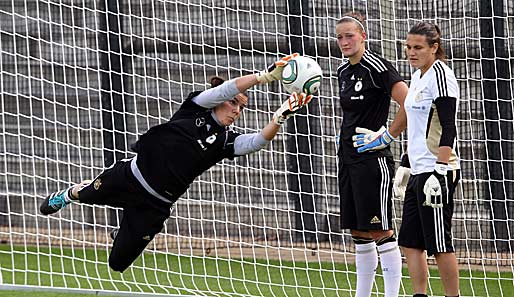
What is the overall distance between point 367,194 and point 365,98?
520mm

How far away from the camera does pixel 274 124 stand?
18.5 ft

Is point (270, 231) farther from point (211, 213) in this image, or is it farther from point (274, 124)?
point (274, 124)

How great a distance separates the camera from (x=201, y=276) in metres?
7.83

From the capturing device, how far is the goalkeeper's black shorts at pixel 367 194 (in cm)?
588

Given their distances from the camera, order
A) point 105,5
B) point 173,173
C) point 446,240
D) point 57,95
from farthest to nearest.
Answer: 1. point 57,95
2. point 105,5
3. point 173,173
4. point 446,240

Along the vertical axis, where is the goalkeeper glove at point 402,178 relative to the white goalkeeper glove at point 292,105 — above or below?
below

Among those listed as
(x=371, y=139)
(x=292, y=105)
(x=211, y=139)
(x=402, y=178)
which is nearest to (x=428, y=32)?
(x=371, y=139)

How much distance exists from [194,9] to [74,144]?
1533 millimetres

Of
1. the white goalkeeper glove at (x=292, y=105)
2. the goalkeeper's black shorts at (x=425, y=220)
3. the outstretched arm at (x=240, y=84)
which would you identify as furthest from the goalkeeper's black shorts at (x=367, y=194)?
the outstretched arm at (x=240, y=84)

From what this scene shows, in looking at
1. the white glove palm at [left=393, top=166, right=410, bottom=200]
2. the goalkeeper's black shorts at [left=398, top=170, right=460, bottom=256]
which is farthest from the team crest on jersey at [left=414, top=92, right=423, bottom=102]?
the white glove palm at [left=393, top=166, right=410, bottom=200]

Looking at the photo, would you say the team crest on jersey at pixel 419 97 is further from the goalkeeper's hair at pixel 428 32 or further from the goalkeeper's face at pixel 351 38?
the goalkeeper's face at pixel 351 38

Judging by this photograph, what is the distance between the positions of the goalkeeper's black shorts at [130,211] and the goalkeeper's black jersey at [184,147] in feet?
0.47

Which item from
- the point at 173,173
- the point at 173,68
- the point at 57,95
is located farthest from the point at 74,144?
the point at 173,173

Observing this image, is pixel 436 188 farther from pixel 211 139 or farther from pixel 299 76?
pixel 211 139
